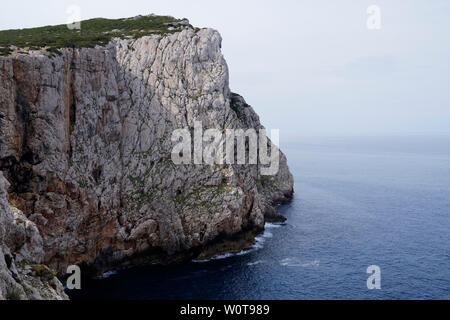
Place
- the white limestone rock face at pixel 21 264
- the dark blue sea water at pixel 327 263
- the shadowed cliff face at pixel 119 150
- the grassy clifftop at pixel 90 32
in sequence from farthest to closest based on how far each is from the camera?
1. the grassy clifftop at pixel 90 32
2. the dark blue sea water at pixel 327 263
3. the shadowed cliff face at pixel 119 150
4. the white limestone rock face at pixel 21 264

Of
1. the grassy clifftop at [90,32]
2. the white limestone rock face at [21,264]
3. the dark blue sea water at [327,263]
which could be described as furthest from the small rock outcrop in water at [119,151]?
the white limestone rock face at [21,264]

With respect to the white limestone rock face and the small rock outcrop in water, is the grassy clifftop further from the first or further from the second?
the white limestone rock face

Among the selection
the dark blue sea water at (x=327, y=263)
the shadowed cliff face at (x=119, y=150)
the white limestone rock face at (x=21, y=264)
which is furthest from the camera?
the dark blue sea water at (x=327, y=263)

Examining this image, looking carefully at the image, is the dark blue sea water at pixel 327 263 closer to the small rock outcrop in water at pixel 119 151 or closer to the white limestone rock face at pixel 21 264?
the small rock outcrop in water at pixel 119 151

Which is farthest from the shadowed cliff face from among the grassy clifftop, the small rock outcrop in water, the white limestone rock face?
the white limestone rock face

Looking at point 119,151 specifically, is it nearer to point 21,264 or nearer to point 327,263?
point 327,263

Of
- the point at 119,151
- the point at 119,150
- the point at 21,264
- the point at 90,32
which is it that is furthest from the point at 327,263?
the point at 90,32

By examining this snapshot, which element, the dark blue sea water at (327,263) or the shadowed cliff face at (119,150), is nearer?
the shadowed cliff face at (119,150)
